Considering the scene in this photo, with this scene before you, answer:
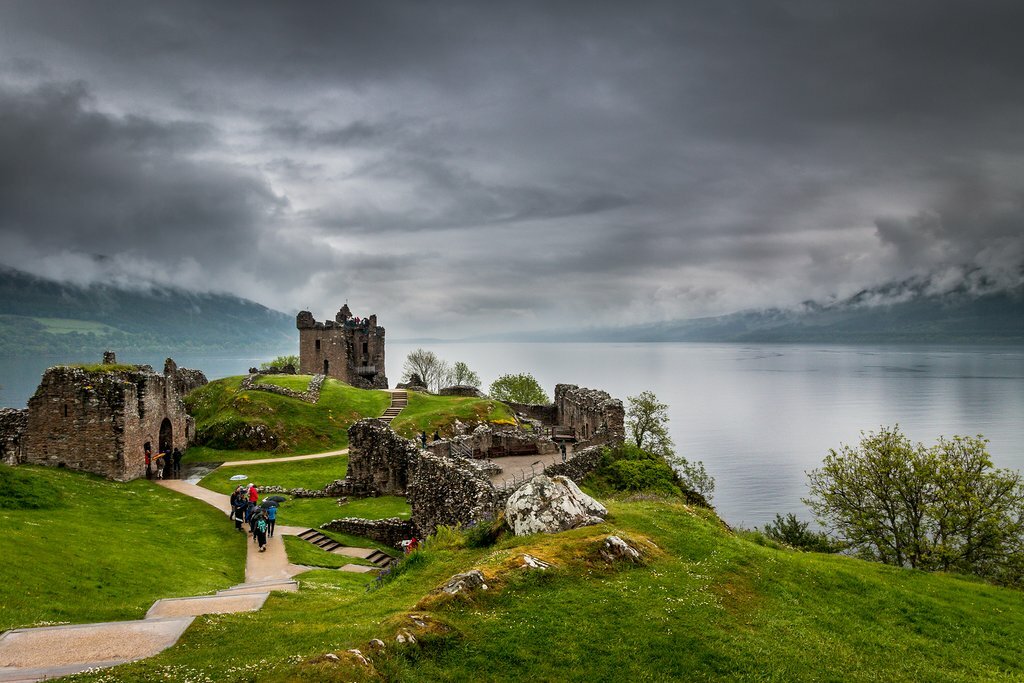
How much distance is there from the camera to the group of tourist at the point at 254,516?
2797 cm

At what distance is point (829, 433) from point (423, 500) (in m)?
114

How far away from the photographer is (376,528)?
1280 inches

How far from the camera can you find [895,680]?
12.9m

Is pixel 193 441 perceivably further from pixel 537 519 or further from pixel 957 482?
pixel 957 482

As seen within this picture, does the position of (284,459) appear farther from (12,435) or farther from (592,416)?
(592,416)

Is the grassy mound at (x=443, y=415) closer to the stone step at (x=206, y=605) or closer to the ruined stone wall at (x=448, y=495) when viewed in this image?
the ruined stone wall at (x=448, y=495)

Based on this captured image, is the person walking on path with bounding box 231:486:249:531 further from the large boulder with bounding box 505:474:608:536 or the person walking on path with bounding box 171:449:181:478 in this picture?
the large boulder with bounding box 505:474:608:536

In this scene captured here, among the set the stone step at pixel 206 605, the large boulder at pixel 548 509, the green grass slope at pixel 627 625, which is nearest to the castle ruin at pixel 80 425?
the stone step at pixel 206 605

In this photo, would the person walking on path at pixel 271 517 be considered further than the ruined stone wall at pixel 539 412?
No

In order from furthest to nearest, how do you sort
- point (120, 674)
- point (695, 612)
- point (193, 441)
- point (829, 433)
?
point (829, 433), point (193, 441), point (695, 612), point (120, 674)

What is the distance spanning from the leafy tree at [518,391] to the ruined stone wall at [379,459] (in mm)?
68449

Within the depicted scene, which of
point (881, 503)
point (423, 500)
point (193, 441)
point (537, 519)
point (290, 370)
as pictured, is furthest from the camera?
point (290, 370)

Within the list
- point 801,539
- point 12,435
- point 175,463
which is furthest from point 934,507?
point 12,435

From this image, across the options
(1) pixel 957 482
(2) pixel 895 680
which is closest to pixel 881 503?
(1) pixel 957 482
